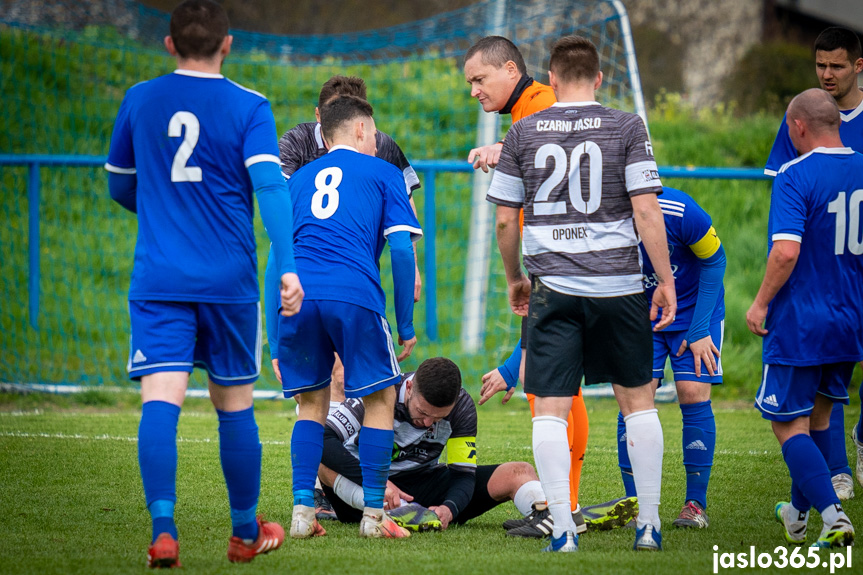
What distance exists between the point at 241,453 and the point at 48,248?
367 inches

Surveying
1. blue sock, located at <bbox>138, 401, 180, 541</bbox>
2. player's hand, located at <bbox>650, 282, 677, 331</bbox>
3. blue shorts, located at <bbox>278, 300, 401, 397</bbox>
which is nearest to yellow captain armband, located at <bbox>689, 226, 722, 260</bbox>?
player's hand, located at <bbox>650, 282, 677, 331</bbox>

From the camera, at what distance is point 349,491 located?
14.4ft

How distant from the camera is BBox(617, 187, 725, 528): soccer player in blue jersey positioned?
4.30 metres

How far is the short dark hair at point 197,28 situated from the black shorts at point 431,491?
82.4 inches

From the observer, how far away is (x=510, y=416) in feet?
27.1

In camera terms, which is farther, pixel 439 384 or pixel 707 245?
pixel 707 245

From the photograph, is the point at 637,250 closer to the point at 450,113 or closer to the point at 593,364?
the point at 593,364

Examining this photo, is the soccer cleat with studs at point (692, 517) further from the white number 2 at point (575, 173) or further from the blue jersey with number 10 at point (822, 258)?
the white number 2 at point (575, 173)

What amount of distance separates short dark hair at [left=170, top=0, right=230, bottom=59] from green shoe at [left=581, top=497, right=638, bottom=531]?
266 centimetres

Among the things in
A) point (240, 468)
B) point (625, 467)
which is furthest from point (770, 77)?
point (240, 468)

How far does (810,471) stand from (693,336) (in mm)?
901

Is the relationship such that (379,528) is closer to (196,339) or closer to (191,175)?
(196,339)

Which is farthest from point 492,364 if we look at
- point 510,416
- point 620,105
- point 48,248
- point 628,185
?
point 628,185

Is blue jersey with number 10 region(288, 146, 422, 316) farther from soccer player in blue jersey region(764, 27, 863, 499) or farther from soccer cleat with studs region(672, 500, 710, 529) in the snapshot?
soccer player in blue jersey region(764, 27, 863, 499)
